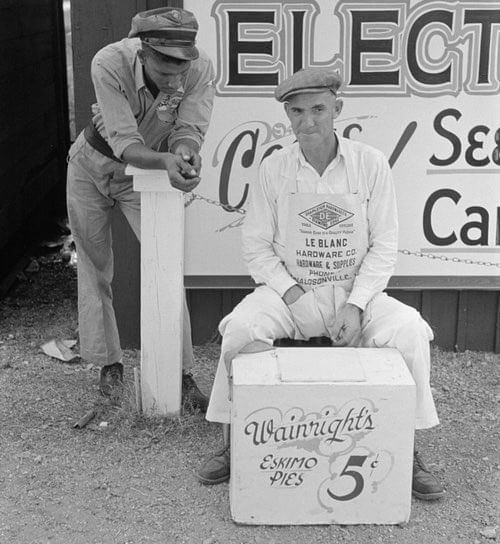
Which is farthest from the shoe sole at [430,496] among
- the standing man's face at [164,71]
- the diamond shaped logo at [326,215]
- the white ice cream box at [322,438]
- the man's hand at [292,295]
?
Result: the standing man's face at [164,71]

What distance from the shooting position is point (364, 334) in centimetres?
326

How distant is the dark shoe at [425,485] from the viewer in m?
3.17

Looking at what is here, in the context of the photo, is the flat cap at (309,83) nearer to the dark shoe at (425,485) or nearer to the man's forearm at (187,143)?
the man's forearm at (187,143)

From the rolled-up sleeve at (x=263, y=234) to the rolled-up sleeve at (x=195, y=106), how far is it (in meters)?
0.31

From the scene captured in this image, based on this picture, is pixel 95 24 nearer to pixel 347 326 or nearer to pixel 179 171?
pixel 179 171

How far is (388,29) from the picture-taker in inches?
163

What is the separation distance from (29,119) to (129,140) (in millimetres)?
3040

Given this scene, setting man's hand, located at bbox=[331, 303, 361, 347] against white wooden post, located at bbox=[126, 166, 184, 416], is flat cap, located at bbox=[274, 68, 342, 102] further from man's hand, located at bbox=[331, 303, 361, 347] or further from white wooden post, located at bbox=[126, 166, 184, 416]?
Answer: man's hand, located at bbox=[331, 303, 361, 347]

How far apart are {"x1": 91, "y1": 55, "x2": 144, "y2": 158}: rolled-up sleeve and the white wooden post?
11 centimetres

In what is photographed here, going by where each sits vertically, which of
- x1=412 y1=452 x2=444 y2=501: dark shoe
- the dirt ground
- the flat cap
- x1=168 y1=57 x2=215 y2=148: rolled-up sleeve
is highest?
the flat cap

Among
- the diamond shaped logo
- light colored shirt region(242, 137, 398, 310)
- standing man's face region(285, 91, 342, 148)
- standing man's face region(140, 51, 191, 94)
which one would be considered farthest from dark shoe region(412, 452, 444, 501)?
standing man's face region(140, 51, 191, 94)

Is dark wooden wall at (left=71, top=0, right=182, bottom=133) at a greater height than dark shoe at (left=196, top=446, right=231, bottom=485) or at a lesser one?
greater

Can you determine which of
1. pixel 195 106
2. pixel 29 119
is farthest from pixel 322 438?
pixel 29 119

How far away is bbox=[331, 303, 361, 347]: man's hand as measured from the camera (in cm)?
321
